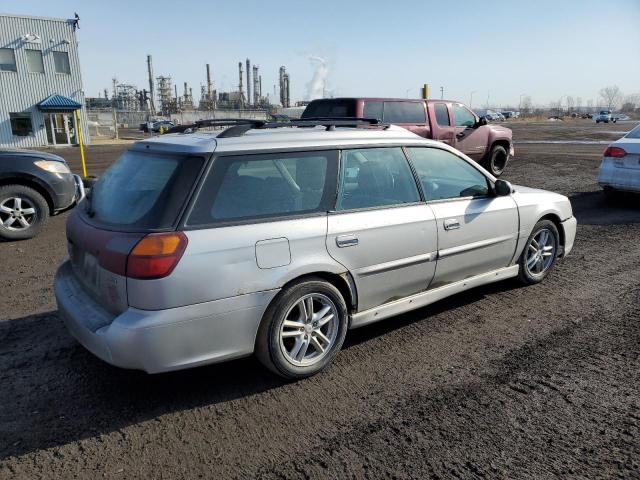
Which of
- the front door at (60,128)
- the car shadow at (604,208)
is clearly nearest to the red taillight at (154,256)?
the car shadow at (604,208)

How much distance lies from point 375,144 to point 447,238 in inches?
38.2

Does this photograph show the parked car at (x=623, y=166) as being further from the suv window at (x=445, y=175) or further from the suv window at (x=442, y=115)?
the suv window at (x=445, y=175)

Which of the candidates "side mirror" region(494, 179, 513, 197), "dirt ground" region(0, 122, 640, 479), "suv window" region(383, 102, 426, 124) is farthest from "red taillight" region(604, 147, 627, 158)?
"side mirror" region(494, 179, 513, 197)

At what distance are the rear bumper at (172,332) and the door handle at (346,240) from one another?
1.94ft

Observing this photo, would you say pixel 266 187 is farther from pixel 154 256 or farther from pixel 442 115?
pixel 442 115

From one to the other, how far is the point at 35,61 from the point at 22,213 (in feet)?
102

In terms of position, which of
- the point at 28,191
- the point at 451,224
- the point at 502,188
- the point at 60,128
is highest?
the point at 502,188

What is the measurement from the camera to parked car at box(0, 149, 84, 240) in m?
6.81

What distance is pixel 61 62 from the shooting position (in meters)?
33.0

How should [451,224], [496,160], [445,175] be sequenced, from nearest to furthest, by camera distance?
[451,224], [445,175], [496,160]

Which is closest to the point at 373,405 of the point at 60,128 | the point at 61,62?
the point at 60,128

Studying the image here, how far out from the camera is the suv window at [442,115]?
11.4m

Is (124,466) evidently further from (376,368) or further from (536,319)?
(536,319)

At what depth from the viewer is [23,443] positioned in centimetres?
270
